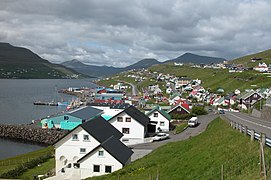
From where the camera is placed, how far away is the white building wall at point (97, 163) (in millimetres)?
21578

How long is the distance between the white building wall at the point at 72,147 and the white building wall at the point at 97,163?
201cm

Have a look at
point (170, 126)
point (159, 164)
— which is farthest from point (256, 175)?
point (170, 126)

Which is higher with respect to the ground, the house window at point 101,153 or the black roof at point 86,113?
the black roof at point 86,113

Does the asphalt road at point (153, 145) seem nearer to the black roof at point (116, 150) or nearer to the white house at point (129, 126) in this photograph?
the white house at point (129, 126)

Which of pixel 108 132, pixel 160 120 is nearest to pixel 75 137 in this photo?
pixel 108 132

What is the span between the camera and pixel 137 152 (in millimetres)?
29891

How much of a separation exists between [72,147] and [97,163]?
355 centimetres

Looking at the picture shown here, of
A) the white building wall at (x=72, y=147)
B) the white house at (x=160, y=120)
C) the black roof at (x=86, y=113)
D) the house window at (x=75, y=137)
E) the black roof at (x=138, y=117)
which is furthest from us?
the black roof at (x=86, y=113)

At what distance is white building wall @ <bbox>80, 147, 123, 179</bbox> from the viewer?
21.6 meters

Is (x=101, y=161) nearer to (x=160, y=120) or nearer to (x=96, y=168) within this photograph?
(x=96, y=168)

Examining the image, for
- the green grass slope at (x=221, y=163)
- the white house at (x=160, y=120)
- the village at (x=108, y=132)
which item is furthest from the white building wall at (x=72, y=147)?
the white house at (x=160, y=120)

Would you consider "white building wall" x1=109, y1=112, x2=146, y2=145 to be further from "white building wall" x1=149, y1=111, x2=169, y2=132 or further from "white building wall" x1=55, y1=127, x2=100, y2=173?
"white building wall" x1=55, y1=127, x2=100, y2=173

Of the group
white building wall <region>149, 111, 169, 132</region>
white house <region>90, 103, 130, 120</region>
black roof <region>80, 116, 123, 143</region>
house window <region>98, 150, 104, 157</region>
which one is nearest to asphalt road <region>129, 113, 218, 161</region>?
white building wall <region>149, 111, 169, 132</region>

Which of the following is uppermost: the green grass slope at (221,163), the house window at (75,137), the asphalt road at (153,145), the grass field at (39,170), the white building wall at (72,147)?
the green grass slope at (221,163)
